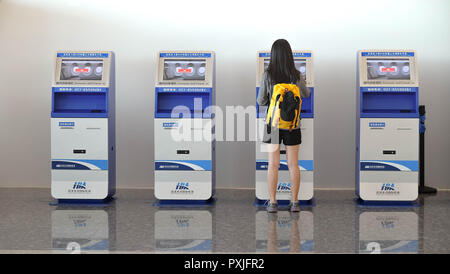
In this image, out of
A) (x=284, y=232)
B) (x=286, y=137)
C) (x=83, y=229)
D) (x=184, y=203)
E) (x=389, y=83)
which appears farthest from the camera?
(x=184, y=203)

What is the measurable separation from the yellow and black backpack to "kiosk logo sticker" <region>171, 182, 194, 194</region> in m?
1.15

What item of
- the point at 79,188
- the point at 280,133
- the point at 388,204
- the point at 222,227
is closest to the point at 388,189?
the point at 388,204

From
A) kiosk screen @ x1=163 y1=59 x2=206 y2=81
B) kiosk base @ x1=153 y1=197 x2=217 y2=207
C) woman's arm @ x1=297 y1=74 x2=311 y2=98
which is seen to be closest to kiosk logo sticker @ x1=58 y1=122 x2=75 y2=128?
kiosk screen @ x1=163 y1=59 x2=206 y2=81

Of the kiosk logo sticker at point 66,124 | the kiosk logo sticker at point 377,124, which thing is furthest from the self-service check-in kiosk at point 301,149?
the kiosk logo sticker at point 66,124

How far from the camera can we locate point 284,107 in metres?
5.13

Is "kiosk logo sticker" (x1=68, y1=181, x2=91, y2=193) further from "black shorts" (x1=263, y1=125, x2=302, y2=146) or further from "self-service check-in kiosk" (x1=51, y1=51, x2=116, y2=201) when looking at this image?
"black shorts" (x1=263, y1=125, x2=302, y2=146)

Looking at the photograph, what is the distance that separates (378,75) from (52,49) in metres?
3.88

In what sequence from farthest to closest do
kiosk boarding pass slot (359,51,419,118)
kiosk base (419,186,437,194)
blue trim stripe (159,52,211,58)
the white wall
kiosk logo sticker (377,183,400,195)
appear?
the white wall
kiosk base (419,186,437,194)
blue trim stripe (159,52,211,58)
kiosk logo sticker (377,183,400,195)
kiosk boarding pass slot (359,51,419,118)

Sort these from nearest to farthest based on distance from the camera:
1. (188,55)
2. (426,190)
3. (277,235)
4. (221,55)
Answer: (277,235) < (188,55) < (426,190) < (221,55)

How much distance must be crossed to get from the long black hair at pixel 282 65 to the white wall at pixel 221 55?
1.52 m

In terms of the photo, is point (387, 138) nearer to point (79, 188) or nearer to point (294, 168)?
point (294, 168)

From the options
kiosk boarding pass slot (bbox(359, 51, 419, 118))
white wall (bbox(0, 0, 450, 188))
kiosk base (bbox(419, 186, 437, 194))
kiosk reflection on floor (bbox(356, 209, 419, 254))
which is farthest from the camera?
white wall (bbox(0, 0, 450, 188))

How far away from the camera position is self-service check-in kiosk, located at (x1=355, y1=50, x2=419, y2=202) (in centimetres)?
561

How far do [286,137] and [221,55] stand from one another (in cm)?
188
